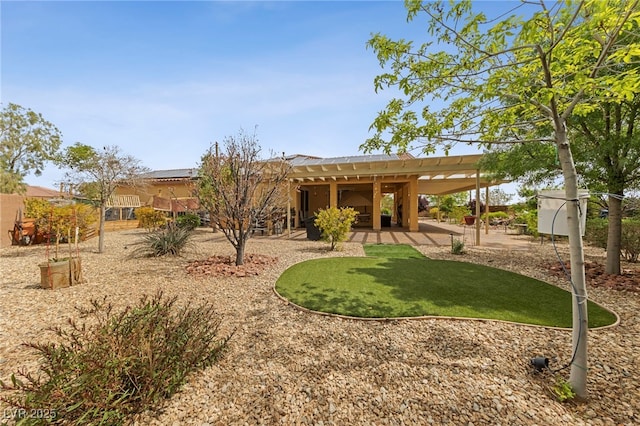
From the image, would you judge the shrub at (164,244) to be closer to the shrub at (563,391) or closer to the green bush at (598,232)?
the shrub at (563,391)

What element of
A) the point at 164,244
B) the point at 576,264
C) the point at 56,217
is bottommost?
the point at 164,244

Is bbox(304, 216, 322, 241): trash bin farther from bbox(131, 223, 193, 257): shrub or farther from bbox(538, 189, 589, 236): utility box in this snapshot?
bbox(538, 189, 589, 236): utility box

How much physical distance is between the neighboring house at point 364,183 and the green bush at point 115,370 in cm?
622

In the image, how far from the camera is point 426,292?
5152mm

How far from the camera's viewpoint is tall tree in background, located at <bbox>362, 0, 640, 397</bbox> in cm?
208

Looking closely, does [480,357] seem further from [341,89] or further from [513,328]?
[341,89]

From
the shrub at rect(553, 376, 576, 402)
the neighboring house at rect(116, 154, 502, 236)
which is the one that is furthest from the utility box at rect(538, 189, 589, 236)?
the neighboring house at rect(116, 154, 502, 236)

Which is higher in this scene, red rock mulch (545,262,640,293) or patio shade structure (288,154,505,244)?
patio shade structure (288,154,505,244)

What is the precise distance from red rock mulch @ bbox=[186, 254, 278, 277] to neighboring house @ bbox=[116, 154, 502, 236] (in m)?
2.38

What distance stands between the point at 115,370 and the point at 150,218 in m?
17.4

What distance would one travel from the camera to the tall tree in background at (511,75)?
2.08 meters

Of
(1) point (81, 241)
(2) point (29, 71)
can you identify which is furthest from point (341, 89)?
(1) point (81, 241)

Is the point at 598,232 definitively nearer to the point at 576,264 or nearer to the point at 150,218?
the point at 576,264

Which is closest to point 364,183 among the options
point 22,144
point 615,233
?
point 615,233
